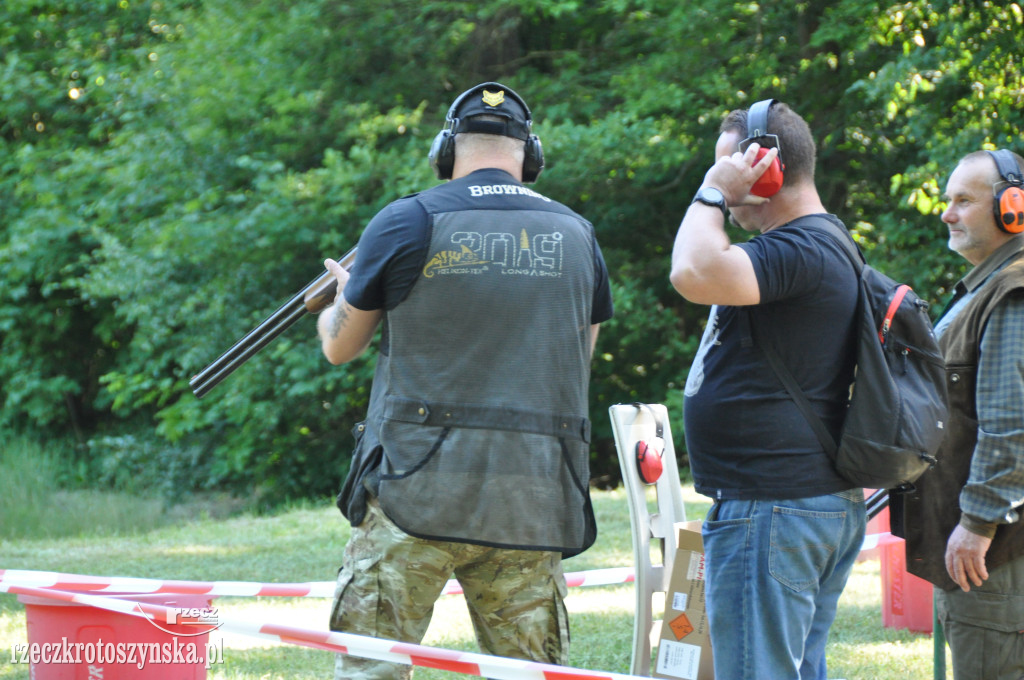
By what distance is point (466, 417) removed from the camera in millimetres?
2424

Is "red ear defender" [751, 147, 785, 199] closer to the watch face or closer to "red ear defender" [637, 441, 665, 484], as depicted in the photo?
the watch face

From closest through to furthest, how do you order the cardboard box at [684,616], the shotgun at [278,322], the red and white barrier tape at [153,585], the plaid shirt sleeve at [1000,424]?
the plaid shirt sleeve at [1000,424] → the shotgun at [278,322] → the cardboard box at [684,616] → the red and white barrier tape at [153,585]

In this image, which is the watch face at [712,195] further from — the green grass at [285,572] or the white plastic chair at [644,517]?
the green grass at [285,572]

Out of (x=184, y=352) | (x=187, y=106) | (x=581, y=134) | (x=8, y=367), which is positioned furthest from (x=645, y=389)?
(x=8, y=367)

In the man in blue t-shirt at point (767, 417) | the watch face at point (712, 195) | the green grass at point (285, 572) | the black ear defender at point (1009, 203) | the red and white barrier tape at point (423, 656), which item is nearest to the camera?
the man in blue t-shirt at point (767, 417)

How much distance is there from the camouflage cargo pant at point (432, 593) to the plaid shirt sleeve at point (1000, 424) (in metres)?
1.09

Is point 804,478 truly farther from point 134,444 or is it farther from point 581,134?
point 134,444

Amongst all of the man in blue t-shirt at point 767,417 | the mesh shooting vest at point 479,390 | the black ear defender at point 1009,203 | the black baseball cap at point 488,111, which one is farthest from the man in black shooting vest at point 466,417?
the black ear defender at point 1009,203

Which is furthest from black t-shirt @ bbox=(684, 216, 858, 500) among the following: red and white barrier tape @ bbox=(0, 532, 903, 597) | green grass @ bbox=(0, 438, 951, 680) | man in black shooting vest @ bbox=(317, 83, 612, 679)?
green grass @ bbox=(0, 438, 951, 680)

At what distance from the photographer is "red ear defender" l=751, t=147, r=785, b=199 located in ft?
7.43

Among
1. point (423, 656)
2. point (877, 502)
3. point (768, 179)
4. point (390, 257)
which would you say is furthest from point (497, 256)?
point (877, 502)

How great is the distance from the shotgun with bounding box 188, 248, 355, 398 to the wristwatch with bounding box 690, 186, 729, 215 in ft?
3.34

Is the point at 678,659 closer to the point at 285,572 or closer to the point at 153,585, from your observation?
the point at 153,585

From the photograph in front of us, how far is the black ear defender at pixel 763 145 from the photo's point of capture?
2.27m
